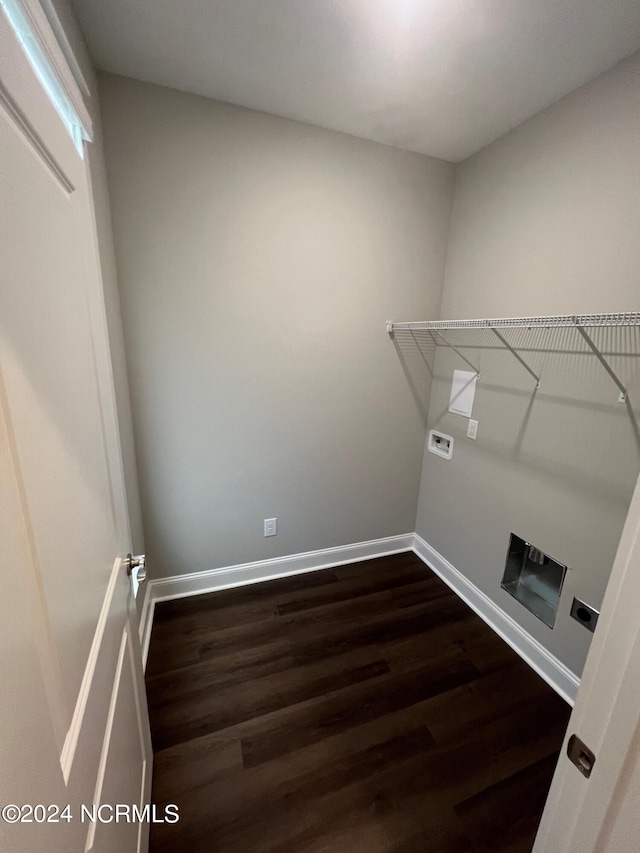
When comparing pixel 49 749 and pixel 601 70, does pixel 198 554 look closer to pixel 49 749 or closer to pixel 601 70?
pixel 49 749

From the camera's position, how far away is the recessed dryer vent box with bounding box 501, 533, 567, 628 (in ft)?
5.49

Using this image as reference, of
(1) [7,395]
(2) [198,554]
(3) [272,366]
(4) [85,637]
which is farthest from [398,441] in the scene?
(1) [7,395]

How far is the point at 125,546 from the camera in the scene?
98 centimetres

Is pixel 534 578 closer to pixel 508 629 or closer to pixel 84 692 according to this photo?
pixel 508 629

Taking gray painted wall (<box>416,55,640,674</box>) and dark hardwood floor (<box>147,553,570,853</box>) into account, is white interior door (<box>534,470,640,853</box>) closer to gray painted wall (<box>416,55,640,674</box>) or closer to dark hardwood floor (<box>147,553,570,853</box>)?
dark hardwood floor (<box>147,553,570,853</box>)

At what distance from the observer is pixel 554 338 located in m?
1.53

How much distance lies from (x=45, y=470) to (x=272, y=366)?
5.03 feet

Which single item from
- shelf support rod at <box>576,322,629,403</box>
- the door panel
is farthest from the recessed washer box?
the door panel

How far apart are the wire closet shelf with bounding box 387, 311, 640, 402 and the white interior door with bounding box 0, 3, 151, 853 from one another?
1414 millimetres

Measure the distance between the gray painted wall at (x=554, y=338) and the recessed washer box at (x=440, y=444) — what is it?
0.07 m

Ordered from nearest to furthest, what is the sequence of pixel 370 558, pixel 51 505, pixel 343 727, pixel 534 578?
pixel 51 505
pixel 343 727
pixel 534 578
pixel 370 558

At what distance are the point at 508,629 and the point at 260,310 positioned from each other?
2.25m

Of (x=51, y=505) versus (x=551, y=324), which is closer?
(x=51, y=505)

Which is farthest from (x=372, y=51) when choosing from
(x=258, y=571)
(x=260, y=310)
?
(x=258, y=571)
